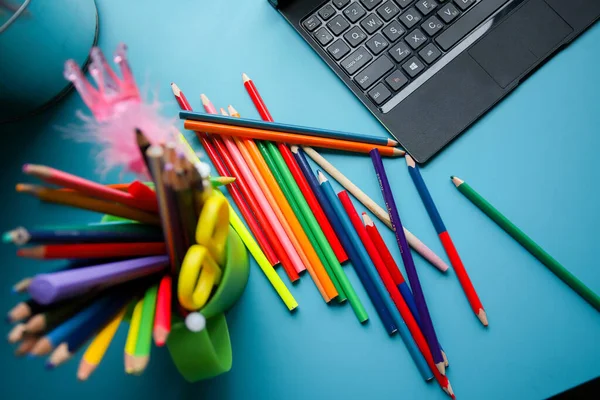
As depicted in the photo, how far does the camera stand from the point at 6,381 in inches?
17.2

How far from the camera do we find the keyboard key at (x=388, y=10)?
0.50 meters

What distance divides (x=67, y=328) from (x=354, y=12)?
39 centimetres

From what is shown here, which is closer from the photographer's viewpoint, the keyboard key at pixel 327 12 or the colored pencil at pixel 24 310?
the colored pencil at pixel 24 310

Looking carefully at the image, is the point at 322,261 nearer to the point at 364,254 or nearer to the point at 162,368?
the point at 364,254

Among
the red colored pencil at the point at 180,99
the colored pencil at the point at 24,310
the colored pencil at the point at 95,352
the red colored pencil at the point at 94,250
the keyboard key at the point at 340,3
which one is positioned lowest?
the colored pencil at the point at 95,352

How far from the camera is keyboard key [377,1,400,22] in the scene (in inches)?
19.5

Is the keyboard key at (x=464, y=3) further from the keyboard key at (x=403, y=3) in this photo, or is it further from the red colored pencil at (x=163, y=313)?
the red colored pencil at (x=163, y=313)

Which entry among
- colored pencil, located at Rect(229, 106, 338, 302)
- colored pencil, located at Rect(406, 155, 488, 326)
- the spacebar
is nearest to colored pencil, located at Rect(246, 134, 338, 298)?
colored pencil, located at Rect(229, 106, 338, 302)

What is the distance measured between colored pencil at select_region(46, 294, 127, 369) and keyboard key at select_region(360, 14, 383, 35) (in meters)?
0.35

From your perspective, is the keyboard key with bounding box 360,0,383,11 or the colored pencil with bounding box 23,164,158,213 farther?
the keyboard key with bounding box 360,0,383,11

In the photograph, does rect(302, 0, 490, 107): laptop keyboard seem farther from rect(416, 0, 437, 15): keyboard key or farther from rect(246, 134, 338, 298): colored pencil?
rect(246, 134, 338, 298): colored pencil

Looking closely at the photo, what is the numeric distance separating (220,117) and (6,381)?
30 cm

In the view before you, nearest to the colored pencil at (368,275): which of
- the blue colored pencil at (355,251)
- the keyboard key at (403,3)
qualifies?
the blue colored pencil at (355,251)

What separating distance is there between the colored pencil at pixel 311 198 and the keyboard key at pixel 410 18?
172 mm
